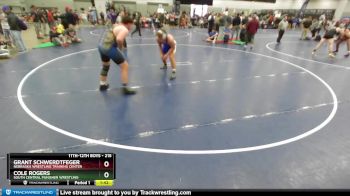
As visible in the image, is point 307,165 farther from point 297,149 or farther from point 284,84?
point 284,84

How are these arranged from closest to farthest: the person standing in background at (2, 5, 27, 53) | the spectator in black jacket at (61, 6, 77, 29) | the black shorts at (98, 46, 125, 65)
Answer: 1. the black shorts at (98, 46, 125, 65)
2. the person standing in background at (2, 5, 27, 53)
3. the spectator in black jacket at (61, 6, 77, 29)

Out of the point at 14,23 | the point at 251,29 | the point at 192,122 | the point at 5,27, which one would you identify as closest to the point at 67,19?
the point at 5,27

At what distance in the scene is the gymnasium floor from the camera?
115 inches

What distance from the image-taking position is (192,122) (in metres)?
4.12

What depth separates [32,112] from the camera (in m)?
4.28

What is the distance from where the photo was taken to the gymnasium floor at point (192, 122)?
293 centimetres

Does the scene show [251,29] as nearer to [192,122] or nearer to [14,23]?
[192,122]
